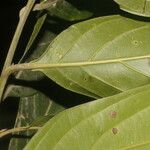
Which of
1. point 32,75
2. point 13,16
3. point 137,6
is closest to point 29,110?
point 32,75

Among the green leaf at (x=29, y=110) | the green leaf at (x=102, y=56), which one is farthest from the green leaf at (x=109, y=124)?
the green leaf at (x=29, y=110)

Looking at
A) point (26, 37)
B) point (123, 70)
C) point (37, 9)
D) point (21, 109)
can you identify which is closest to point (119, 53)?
point (123, 70)

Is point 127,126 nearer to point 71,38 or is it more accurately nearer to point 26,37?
point 71,38

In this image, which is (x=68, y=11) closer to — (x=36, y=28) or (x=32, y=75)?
(x=36, y=28)

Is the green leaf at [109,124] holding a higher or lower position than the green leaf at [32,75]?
higher

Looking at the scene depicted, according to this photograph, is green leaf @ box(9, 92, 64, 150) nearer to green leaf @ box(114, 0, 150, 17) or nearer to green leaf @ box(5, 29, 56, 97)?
green leaf @ box(5, 29, 56, 97)

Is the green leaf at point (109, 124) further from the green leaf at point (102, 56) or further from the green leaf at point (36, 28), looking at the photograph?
the green leaf at point (36, 28)
